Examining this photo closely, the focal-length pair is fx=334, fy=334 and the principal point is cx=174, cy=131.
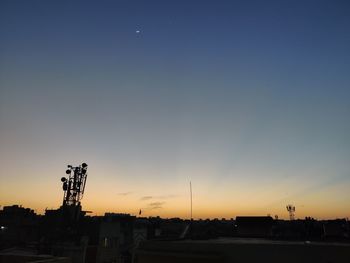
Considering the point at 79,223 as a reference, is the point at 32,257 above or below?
below

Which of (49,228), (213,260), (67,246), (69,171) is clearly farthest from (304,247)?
(49,228)

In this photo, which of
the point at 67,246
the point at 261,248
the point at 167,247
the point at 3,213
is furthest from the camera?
the point at 3,213

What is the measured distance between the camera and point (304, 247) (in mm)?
14016

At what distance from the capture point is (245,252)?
1507 centimetres

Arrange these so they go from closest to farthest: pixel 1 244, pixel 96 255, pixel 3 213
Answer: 1. pixel 96 255
2. pixel 1 244
3. pixel 3 213

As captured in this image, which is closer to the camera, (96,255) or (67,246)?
(67,246)

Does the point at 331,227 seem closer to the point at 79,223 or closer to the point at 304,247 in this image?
the point at 304,247

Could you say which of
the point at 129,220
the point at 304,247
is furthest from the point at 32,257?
the point at 129,220

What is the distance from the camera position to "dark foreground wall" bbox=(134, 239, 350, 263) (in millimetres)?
13680

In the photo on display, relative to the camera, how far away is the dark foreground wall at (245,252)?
13.7 metres

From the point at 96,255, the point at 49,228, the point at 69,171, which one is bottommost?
the point at 96,255

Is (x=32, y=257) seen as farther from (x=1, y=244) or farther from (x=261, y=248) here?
(x=1, y=244)

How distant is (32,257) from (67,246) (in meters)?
19.2

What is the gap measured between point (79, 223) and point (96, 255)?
34.3 ft
